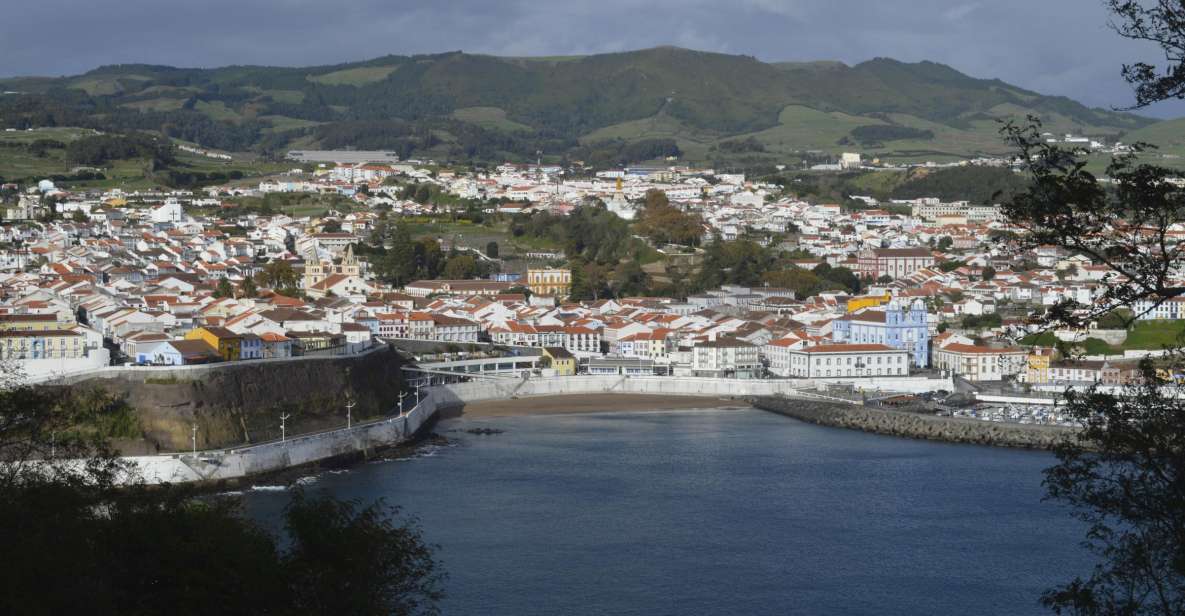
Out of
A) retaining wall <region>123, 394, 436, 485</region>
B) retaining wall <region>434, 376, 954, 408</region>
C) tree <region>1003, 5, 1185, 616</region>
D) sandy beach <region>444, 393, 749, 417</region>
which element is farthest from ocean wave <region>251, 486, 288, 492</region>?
tree <region>1003, 5, 1185, 616</region>

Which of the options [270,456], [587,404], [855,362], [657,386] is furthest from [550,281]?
[270,456]

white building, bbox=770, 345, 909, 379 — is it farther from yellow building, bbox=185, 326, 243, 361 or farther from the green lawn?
yellow building, bbox=185, 326, 243, 361


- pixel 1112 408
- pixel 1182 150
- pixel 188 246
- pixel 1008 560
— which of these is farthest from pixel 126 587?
pixel 1182 150

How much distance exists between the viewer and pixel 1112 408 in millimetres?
3875

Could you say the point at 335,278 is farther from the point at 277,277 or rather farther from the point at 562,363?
the point at 562,363

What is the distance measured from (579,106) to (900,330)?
5936 cm

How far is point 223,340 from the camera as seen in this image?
1561 cm

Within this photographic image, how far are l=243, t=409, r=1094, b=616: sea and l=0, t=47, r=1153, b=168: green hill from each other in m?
40.6

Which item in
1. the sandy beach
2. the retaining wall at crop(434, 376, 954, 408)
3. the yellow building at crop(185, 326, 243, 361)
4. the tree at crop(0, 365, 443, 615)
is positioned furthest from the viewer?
the retaining wall at crop(434, 376, 954, 408)

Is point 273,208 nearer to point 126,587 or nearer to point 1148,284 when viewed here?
point 126,587

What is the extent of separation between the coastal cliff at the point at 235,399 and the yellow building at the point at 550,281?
450 inches

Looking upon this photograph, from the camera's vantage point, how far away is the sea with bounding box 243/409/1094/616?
9.02m

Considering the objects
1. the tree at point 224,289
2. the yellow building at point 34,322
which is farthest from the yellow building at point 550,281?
the yellow building at point 34,322

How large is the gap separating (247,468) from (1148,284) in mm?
10231
